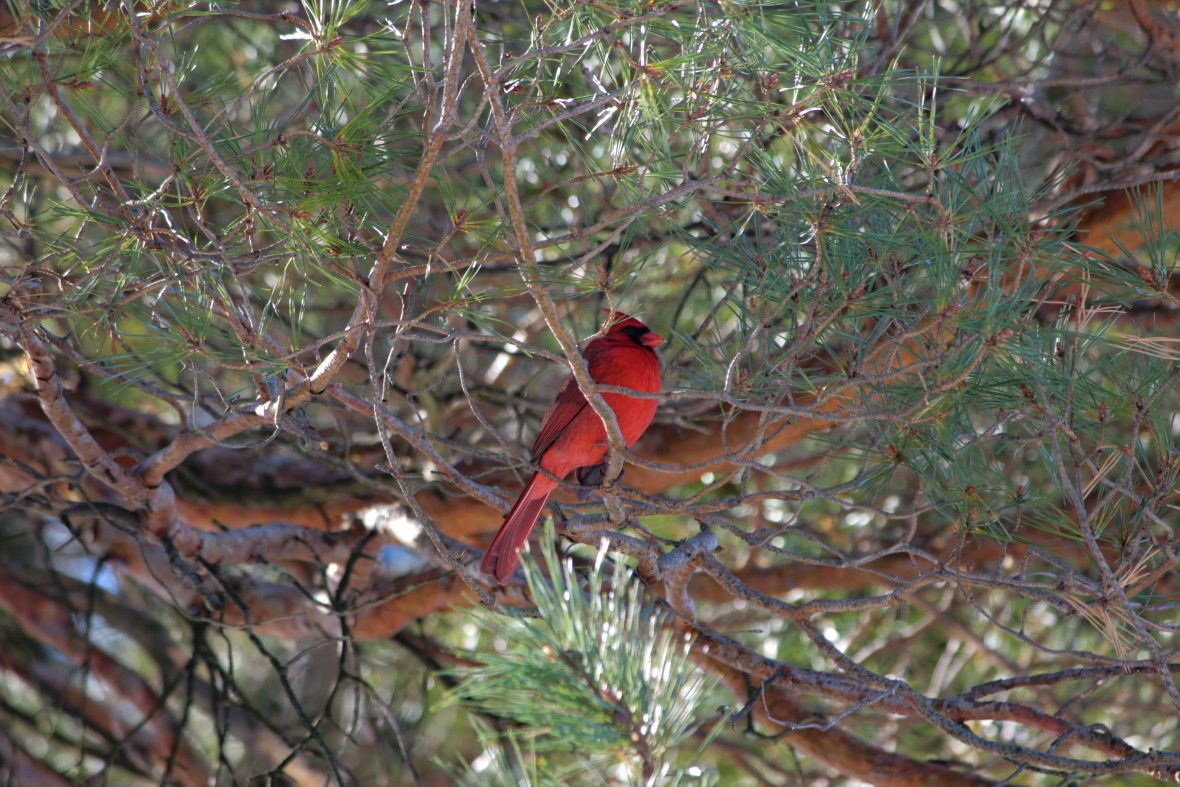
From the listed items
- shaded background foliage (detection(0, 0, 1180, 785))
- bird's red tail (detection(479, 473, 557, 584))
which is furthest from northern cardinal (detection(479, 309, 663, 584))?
shaded background foliage (detection(0, 0, 1180, 785))

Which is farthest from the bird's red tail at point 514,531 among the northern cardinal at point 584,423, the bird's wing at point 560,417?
the bird's wing at point 560,417

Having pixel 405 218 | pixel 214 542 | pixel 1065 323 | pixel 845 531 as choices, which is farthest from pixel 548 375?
pixel 405 218

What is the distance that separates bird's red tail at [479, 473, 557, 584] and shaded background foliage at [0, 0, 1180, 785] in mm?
79

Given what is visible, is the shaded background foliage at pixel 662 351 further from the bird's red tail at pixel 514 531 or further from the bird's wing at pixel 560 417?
the bird's wing at pixel 560 417

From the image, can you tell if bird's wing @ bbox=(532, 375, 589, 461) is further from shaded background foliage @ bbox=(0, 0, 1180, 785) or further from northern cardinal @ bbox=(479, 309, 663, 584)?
shaded background foliage @ bbox=(0, 0, 1180, 785)

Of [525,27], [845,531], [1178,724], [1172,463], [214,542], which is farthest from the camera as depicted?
[845,531]

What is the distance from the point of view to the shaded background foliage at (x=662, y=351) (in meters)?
1.67

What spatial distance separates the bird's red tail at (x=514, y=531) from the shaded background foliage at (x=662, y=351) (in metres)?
0.08

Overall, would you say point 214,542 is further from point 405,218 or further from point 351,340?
point 405,218

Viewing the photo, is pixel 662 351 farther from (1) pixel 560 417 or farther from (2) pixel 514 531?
(2) pixel 514 531

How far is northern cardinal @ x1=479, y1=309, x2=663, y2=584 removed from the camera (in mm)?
2674

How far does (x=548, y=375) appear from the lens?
4883mm

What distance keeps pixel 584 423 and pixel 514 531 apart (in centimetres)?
41

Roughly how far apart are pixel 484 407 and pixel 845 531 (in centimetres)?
172
